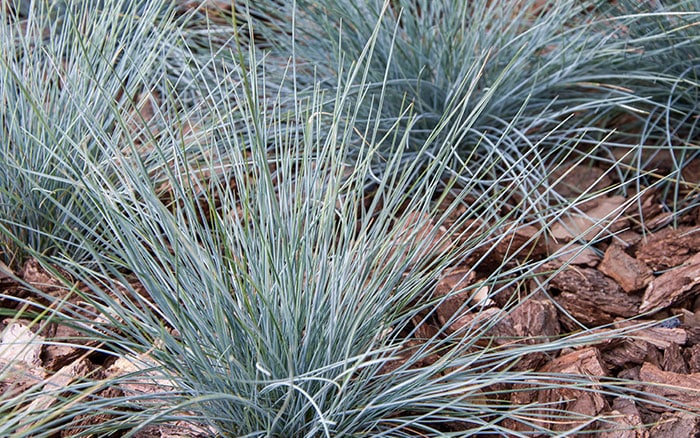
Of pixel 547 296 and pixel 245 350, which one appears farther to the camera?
pixel 547 296

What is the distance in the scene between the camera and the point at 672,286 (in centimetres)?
186

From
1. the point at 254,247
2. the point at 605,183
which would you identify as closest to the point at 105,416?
the point at 254,247

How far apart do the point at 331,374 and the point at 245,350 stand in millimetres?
170

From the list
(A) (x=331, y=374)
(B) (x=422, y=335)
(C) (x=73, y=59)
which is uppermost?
(C) (x=73, y=59)

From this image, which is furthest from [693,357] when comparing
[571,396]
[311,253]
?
[311,253]

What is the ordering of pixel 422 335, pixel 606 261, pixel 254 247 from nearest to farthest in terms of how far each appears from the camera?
pixel 254 247 < pixel 422 335 < pixel 606 261

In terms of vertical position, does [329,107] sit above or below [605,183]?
above

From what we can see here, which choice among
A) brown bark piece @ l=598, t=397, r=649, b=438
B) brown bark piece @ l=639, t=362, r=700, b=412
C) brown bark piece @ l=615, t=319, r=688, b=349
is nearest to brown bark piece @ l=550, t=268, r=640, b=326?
brown bark piece @ l=615, t=319, r=688, b=349

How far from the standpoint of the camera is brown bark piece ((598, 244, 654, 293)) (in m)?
1.90

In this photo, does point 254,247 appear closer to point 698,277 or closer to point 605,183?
point 698,277

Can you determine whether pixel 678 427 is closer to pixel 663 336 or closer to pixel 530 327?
pixel 663 336

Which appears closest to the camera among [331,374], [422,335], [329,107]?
[331,374]

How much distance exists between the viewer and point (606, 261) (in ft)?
6.48

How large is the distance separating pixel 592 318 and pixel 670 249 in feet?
1.11
